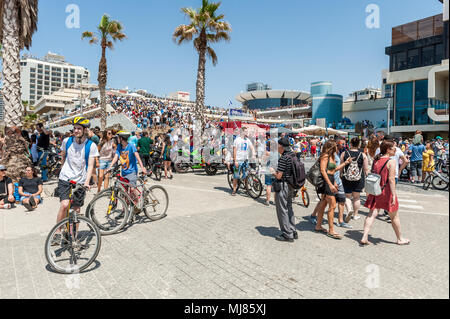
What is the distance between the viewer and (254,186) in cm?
879

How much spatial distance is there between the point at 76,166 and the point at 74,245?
3.80ft

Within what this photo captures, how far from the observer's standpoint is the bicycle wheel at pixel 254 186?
8688 millimetres

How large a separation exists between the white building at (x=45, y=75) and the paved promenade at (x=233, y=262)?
158m

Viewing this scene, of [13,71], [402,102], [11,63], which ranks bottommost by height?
[13,71]

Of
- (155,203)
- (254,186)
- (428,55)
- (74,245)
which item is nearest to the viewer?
(74,245)

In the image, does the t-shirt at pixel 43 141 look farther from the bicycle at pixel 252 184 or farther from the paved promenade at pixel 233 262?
the bicycle at pixel 252 184

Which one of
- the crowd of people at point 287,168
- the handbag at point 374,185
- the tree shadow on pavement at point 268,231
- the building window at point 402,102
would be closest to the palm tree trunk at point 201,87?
the crowd of people at point 287,168

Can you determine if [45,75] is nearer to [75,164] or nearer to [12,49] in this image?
[12,49]

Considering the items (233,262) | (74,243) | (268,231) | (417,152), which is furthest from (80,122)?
(417,152)

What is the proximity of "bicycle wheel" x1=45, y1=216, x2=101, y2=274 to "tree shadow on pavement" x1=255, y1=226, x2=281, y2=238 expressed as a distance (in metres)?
2.74

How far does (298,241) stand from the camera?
203 inches

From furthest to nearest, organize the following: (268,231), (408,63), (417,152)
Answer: (408,63)
(417,152)
(268,231)

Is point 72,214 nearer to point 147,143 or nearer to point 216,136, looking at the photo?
point 147,143

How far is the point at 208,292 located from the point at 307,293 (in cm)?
103
